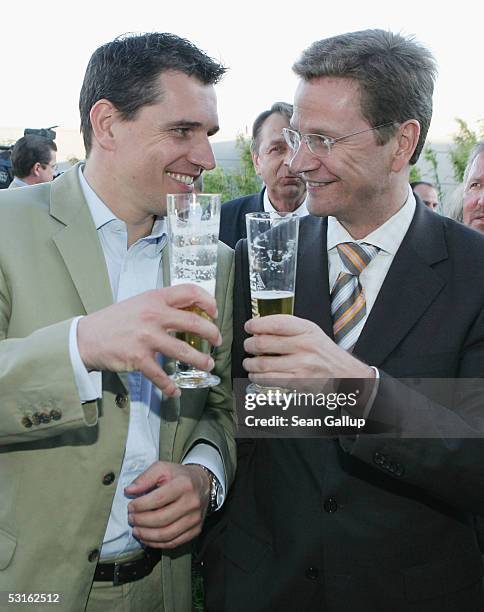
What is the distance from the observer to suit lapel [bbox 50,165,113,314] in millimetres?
1938

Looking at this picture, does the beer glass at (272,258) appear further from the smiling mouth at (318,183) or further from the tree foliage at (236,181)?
the tree foliage at (236,181)

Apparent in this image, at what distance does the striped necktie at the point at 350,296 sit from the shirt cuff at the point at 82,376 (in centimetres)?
88

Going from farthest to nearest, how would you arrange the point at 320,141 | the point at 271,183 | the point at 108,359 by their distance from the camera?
the point at 271,183 < the point at 320,141 < the point at 108,359

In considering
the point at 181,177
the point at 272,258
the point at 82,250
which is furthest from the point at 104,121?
the point at 272,258

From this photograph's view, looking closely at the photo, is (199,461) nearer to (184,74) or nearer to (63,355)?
(63,355)

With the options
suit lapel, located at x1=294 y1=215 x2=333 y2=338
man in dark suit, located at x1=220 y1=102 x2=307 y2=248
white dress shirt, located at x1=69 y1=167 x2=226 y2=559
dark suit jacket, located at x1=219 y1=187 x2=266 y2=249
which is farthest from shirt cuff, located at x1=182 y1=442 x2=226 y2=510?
man in dark suit, located at x1=220 y1=102 x2=307 y2=248

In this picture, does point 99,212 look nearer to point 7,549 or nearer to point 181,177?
point 181,177

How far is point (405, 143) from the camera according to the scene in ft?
8.47

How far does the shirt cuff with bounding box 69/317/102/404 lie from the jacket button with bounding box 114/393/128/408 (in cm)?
33

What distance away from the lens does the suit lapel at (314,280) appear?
2.19 metres

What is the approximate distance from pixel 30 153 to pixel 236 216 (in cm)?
375

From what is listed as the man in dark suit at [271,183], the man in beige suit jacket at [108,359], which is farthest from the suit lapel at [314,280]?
the man in dark suit at [271,183]

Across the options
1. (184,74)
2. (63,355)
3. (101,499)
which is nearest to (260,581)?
(101,499)

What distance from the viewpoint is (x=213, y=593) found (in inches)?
89.2
